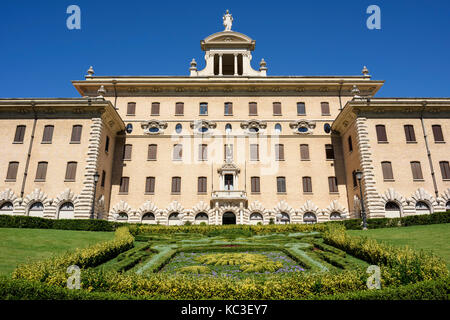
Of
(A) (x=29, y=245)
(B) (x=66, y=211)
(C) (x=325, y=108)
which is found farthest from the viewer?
(C) (x=325, y=108)

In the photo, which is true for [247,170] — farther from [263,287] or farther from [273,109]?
[263,287]

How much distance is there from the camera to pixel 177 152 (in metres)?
30.5

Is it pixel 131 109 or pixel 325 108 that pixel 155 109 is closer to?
pixel 131 109

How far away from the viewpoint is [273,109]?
3228 cm

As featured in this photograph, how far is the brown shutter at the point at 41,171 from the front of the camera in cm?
2572

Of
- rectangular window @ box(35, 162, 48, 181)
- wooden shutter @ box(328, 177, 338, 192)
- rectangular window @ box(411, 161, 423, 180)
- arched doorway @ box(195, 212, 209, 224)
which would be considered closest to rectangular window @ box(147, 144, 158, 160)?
arched doorway @ box(195, 212, 209, 224)

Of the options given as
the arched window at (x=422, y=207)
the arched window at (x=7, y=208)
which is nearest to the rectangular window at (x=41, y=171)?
the arched window at (x=7, y=208)

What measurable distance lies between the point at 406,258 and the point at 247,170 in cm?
2204

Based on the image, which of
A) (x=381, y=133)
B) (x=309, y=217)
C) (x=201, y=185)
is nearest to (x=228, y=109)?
(x=201, y=185)

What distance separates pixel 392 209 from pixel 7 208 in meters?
33.0

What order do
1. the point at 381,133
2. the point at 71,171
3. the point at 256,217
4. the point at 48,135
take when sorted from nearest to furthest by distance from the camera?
the point at 71,171, the point at 381,133, the point at 48,135, the point at 256,217

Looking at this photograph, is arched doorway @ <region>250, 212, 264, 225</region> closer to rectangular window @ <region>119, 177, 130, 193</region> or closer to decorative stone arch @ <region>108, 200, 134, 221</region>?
decorative stone arch @ <region>108, 200, 134, 221</region>

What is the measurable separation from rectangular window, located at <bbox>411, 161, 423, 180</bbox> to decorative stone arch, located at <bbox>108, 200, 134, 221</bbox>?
26.2 m

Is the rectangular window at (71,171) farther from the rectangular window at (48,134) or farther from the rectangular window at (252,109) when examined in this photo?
the rectangular window at (252,109)
